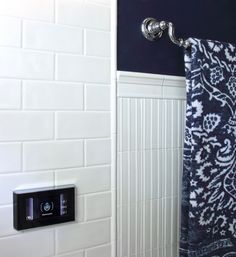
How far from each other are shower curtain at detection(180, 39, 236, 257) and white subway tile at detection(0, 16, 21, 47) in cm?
57

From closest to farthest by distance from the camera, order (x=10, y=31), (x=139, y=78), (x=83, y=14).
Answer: (x=10, y=31), (x=83, y=14), (x=139, y=78)

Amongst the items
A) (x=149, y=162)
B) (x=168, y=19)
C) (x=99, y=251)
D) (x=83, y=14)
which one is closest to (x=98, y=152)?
(x=149, y=162)

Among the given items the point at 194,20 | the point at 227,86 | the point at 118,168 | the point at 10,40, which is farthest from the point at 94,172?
the point at 194,20

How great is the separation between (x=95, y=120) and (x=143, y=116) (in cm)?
19

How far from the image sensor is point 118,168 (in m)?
1.10

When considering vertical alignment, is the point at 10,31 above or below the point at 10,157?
above

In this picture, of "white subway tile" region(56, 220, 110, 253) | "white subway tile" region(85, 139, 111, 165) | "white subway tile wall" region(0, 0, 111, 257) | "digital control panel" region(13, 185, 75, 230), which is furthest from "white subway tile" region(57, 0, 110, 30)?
"white subway tile" region(56, 220, 110, 253)

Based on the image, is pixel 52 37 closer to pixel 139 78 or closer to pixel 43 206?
pixel 139 78

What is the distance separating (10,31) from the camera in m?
0.92

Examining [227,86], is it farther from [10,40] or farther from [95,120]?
[10,40]

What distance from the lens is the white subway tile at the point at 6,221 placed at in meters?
0.92

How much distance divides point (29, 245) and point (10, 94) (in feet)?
1.43

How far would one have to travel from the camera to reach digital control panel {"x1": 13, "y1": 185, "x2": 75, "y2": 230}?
36.5 inches

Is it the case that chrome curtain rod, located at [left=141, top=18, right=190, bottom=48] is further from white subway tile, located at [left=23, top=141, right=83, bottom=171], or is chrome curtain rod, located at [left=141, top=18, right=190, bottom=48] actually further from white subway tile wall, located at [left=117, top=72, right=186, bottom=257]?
white subway tile, located at [left=23, top=141, right=83, bottom=171]
